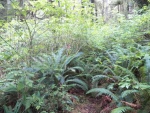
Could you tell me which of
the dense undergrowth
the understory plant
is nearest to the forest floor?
the dense undergrowth

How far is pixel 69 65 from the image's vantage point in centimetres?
504

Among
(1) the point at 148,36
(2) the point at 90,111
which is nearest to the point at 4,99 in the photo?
(2) the point at 90,111

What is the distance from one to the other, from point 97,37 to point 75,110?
258cm

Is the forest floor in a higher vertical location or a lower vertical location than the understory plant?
lower

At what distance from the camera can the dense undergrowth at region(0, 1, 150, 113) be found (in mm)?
3504

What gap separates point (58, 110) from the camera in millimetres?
3707

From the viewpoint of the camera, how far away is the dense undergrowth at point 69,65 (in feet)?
11.5

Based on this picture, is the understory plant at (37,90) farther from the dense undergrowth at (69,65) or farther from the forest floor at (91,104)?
the forest floor at (91,104)

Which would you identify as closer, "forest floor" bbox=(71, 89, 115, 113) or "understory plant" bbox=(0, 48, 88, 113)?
"understory plant" bbox=(0, 48, 88, 113)

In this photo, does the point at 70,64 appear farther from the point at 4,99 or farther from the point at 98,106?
the point at 4,99

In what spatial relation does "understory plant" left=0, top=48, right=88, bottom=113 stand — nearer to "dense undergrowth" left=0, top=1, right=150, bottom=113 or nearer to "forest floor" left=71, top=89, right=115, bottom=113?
"dense undergrowth" left=0, top=1, right=150, bottom=113

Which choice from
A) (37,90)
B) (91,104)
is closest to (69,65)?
(91,104)

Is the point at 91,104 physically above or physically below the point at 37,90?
below

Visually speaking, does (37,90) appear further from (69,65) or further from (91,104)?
(69,65)
